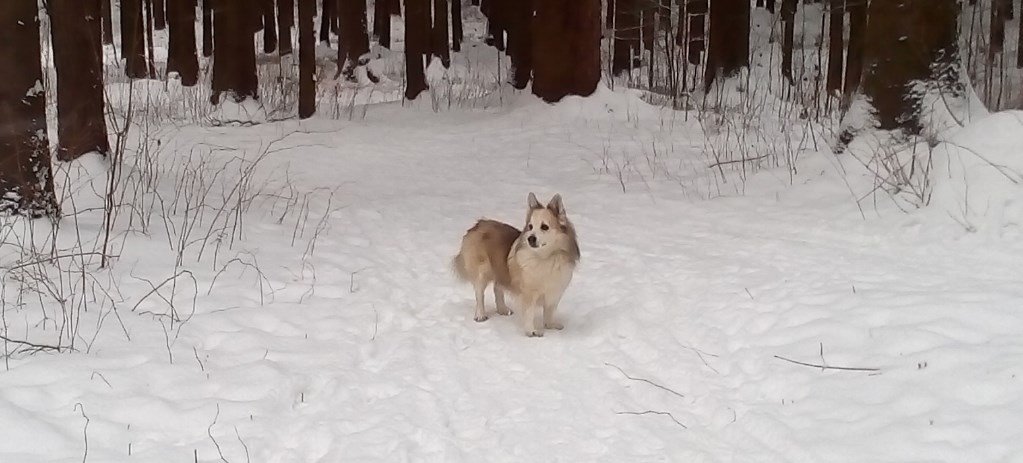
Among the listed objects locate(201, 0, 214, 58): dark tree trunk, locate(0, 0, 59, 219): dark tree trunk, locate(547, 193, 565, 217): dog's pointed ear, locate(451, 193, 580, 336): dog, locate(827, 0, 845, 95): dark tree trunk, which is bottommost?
locate(451, 193, 580, 336): dog

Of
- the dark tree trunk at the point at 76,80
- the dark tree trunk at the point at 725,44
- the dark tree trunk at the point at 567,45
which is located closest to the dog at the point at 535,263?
the dark tree trunk at the point at 76,80

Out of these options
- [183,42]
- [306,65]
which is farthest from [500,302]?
[183,42]

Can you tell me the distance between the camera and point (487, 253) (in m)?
5.71

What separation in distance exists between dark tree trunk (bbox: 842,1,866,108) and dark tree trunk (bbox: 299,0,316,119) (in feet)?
26.1

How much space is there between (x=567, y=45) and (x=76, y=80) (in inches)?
283

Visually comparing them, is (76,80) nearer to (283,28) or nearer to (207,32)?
(283,28)

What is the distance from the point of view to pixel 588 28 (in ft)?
42.9

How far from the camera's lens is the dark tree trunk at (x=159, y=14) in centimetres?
3219

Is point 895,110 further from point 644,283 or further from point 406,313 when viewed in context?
point 406,313

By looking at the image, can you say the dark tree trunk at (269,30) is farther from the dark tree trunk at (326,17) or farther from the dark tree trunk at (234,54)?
the dark tree trunk at (234,54)

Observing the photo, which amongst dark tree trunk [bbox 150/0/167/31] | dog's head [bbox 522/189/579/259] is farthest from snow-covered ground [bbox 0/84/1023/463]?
dark tree trunk [bbox 150/0/167/31]

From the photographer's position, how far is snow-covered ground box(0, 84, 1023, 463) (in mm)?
3650

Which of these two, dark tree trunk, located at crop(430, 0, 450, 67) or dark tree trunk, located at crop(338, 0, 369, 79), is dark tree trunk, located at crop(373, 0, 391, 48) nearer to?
dark tree trunk, located at crop(430, 0, 450, 67)

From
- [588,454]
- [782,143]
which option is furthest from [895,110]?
[588,454]
